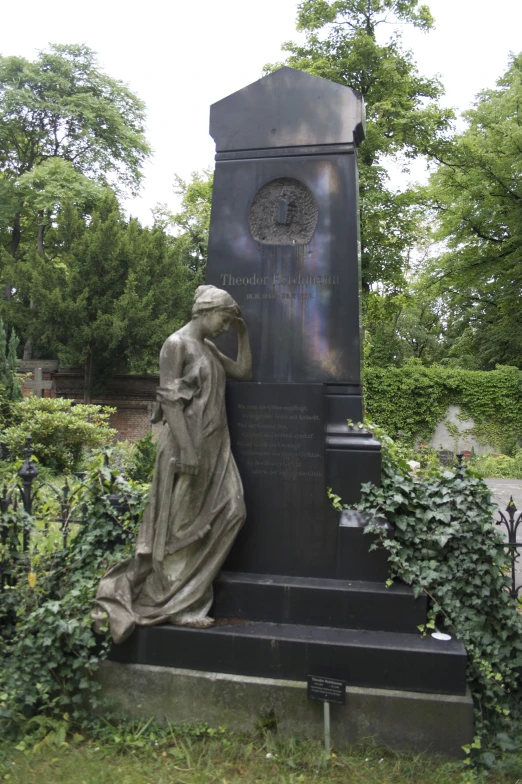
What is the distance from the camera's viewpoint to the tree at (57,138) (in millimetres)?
24656

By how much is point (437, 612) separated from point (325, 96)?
369 centimetres

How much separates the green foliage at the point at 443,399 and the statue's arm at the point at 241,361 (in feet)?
53.4

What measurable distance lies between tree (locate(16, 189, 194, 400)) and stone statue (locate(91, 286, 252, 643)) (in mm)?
15875

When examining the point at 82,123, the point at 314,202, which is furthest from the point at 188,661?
the point at 82,123

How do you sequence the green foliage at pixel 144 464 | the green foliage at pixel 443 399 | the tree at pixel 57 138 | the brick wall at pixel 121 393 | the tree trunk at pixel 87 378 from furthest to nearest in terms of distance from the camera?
the tree at pixel 57 138, the brick wall at pixel 121 393, the tree trunk at pixel 87 378, the green foliage at pixel 443 399, the green foliage at pixel 144 464

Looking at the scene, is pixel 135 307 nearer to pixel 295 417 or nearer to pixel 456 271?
pixel 456 271

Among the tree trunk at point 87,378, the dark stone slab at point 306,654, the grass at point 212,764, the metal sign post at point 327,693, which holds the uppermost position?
the tree trunk at point 87,378

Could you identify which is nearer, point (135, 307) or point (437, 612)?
point (437, 612)

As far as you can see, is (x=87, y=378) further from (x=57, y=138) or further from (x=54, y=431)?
(x=57, y=138)

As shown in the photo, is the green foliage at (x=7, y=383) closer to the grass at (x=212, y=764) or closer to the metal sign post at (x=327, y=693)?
the grass at (x=212, y=764)

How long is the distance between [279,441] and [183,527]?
890mm

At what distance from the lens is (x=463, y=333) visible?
29.3 metres

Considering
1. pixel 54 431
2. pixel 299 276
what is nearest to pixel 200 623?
pixel 299 276

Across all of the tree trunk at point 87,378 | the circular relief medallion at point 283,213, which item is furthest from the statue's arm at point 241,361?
the tree trunk at point 87,378
